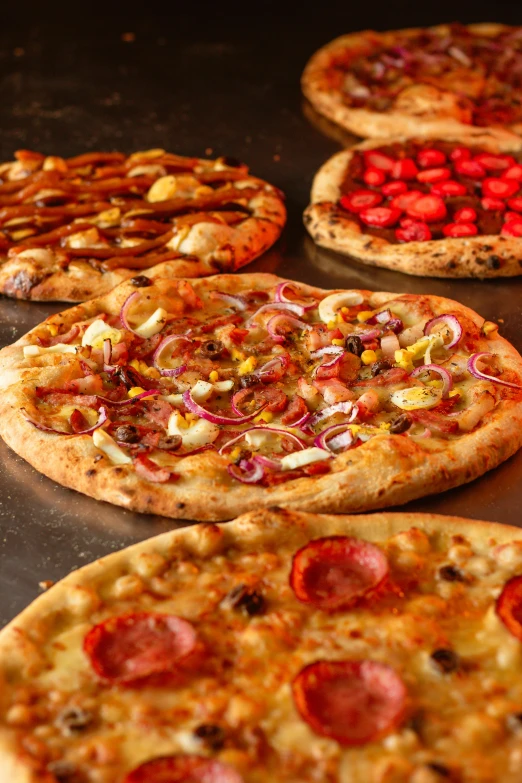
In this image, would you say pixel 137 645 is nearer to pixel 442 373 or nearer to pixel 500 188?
pixel 442 373

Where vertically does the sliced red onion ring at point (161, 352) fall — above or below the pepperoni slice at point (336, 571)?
below

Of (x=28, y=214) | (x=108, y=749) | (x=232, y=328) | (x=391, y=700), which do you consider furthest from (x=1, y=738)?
(x=28, y=214)

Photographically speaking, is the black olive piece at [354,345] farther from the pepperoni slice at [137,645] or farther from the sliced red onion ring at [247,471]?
the pepperoni slice at [137,645]

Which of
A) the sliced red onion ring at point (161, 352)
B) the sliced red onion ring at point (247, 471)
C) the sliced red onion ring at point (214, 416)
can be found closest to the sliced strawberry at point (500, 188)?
the sliced red onion ring at point (161, 352)

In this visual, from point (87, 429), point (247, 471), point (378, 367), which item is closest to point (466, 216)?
point (378, 367)

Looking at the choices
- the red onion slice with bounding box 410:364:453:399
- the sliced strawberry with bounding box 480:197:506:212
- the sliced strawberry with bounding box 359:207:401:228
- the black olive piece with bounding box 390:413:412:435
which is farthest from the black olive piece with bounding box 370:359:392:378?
the sliced strawberry with bounding box 480:197:506:212

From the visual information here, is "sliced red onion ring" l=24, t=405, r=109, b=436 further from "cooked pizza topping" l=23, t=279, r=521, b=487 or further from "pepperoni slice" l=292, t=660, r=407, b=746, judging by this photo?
"pepperoni slice" l=292, t=660, r=407, b=746
